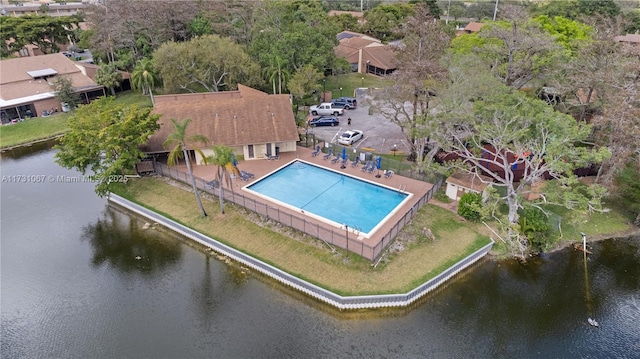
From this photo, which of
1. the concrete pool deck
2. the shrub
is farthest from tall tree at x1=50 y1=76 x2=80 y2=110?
the shrub

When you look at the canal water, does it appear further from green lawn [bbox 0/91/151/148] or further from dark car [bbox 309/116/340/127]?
dark car [bbox 309/116/340/127]

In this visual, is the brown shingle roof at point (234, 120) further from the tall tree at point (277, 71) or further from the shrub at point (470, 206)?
the shrub at point (470, 206)

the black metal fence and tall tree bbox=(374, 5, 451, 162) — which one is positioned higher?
tall tree bbox=(374, 5, 451, 162)

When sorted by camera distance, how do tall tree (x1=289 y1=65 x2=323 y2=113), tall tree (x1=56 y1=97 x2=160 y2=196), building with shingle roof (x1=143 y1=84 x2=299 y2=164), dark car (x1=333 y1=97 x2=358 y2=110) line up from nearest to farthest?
tall tree (x1=56 y1=97 x2=160 y2=196) < building with shingle roof (x1=143 y1=84 x2=299 y2=164) < tall tree (x1=289 y1=65 x2=323 y2=113) < dark car (x1=333 y1=97 x2=358 y2=110)

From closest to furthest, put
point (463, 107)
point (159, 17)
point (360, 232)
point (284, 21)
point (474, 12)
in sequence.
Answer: point (360, 232)
point (463, 107)
point (284, 21)
point (159, 17)
point (474, 12)

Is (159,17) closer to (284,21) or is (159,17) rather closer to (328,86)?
(284,21)

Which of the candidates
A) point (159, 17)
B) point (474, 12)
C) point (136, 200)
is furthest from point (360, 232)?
point (474, 12)
